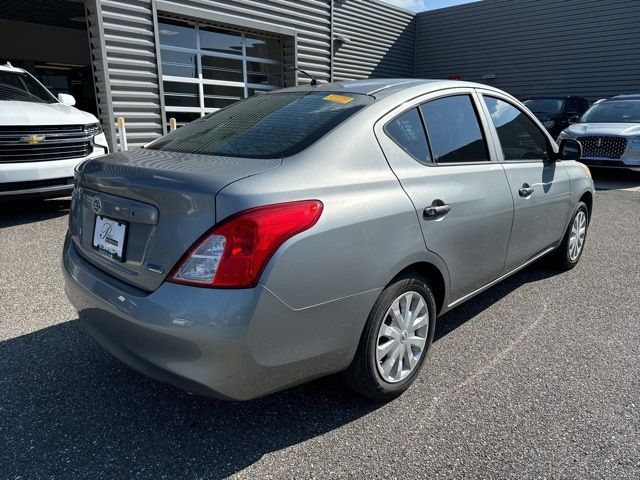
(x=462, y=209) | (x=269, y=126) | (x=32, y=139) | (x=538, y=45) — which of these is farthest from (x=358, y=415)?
(x=538, y=45)

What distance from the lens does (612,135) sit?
372 inches

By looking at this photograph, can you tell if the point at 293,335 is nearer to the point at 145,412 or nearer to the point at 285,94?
the point at 145,412

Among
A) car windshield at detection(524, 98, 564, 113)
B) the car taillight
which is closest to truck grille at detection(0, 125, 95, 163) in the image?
the car taillight

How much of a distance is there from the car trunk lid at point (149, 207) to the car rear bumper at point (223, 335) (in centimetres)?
11

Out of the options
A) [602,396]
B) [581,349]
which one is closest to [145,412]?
[602,396]

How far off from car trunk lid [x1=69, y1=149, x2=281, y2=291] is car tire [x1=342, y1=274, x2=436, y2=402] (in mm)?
852

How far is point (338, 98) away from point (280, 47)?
1024 centimetres

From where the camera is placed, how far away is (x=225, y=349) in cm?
175

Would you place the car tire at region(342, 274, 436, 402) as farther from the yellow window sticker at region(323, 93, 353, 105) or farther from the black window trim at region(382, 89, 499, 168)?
the yellow window sticker at region(323, 93, 353, 105)

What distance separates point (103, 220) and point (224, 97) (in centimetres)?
961

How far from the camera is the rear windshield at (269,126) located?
2.21 meters

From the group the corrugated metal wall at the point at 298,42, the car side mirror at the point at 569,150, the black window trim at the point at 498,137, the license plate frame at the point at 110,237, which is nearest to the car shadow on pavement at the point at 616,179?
the car side mirror at the point at 569,150

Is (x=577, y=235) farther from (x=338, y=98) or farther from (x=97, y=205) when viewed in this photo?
(x=97, y=205)

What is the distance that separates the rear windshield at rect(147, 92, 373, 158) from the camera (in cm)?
221
